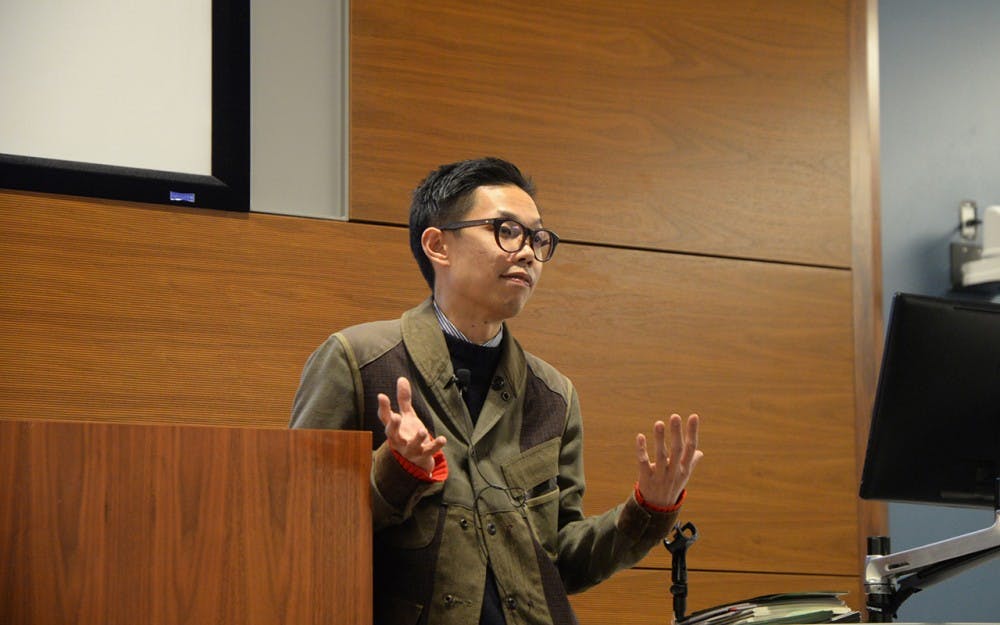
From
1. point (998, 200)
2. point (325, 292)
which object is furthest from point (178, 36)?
point (998, 200)

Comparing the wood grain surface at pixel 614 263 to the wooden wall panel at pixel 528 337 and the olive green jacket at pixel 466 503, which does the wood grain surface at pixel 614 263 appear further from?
the olive green jacket at pixel 466 503

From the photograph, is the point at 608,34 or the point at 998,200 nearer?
the point at 608,34

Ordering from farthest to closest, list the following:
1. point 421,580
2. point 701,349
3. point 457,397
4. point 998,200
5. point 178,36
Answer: point 998,200 < point 701,349 < point 178,36 < point 457,397 < point 421,580

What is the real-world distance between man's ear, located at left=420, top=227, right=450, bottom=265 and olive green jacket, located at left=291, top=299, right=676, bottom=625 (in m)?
0.10

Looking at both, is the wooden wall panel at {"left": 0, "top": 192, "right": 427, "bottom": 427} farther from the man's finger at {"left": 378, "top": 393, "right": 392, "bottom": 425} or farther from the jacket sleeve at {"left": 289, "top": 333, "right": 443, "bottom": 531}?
the man's finger at {"left": 378, "top": 393, "right": 392, "bottom": 425}

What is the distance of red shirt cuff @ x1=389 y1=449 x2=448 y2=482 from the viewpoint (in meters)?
1.93

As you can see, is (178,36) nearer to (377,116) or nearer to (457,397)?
(377,116)

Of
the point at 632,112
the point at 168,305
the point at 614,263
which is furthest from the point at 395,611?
the point at 632,112

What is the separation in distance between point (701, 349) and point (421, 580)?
1.54 metres

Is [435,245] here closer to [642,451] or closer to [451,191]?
[451,191]

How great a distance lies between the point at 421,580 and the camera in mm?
2088

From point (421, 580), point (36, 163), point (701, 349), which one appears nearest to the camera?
point (421, 580)

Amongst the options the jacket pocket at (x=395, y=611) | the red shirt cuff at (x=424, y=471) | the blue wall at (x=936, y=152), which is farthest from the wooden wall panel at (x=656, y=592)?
the red shirt cuff at (x=424, y=471)

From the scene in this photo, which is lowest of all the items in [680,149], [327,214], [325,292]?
[325,292]
